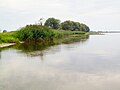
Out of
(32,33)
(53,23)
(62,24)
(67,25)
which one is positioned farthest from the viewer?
(62,24)

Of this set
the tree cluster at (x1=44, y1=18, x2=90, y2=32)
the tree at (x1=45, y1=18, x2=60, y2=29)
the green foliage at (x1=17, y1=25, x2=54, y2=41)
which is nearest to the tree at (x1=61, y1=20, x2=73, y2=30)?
the tree cluster at (x1=44, y1=18, x2=90, y2=32)

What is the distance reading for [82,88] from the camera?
28.8 feet

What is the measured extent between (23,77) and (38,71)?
5.45 ft

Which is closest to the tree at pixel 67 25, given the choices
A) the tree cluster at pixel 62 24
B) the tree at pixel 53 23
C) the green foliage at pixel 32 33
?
the tree cluster at pixel 62 24

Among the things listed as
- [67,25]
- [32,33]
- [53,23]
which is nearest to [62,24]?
[67,25]

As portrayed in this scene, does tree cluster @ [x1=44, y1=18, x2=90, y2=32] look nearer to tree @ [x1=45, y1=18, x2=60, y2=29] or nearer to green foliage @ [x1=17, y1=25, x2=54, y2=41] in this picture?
tree @ [x1=45, y1=18, x2=60, y2=29]

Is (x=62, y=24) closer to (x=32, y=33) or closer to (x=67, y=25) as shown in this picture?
(x=67, y=25)

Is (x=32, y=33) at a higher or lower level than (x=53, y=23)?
lower

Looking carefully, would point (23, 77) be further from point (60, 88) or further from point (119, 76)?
point (119, 76)

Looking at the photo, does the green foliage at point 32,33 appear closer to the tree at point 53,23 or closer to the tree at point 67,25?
the tree at point 53,23

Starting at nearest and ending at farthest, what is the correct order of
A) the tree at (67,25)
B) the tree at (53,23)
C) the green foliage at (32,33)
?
the green foliage at (32,33) → the tree at (53,23) → the tree at (67,25)

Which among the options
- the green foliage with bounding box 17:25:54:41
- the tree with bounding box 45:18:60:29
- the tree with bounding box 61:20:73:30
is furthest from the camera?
the tree with bounding box 61:20:73:30

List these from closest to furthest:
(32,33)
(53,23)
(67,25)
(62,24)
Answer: (32,33) < (53,23) < (67,25) < (62,24)

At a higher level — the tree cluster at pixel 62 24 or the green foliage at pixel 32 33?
the tree cluster at pixel 62 24
